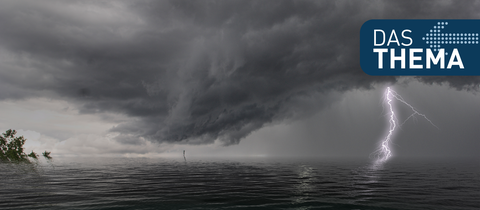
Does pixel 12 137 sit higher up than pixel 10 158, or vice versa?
pixel 12 137

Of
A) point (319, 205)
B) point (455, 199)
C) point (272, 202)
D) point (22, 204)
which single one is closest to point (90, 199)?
point (22, 204)

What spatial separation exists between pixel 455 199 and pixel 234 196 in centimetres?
1573

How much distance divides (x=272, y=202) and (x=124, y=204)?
30.6 feet

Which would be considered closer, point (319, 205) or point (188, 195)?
point (319, 205)

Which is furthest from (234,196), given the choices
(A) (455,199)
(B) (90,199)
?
(A) (455,199)

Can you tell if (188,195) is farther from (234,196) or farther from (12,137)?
(12,137)

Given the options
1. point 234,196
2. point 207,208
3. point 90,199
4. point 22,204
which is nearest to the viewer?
point 207,208

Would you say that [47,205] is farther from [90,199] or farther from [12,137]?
[12,137]

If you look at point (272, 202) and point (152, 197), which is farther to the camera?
point (152, 197)

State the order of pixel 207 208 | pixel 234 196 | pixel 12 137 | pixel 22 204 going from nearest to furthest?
pixel 207 208, pixel 22 204, pixel 234 196, pixel 12 137

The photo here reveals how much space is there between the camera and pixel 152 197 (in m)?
19.7

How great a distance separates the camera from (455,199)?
19406 mm

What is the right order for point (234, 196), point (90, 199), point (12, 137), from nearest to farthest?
1. point (90, 199)
2. point (234, 196)
3. point (12, 137)

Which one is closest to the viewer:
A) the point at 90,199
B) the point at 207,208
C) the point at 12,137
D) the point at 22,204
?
the point at 207,208
